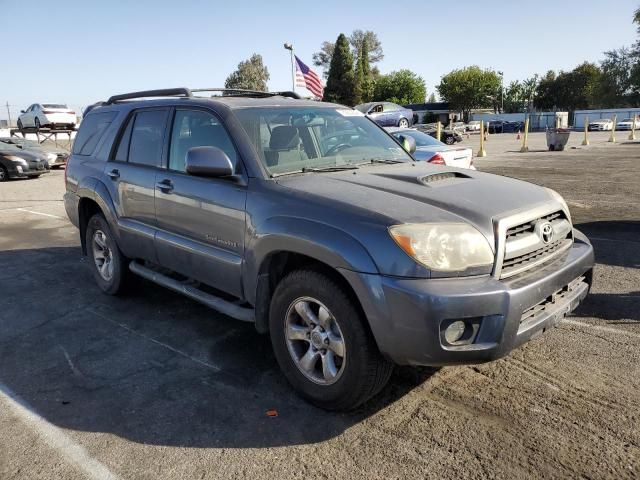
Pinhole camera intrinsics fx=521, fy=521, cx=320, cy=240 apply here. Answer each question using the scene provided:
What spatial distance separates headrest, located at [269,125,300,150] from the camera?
3.75 metres

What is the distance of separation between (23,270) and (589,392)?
6.22m

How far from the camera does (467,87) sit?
83.7 meters

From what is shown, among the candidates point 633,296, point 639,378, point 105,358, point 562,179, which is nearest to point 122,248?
point 105,358

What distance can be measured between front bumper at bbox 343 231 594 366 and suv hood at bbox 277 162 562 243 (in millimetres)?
331

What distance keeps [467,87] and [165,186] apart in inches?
3415

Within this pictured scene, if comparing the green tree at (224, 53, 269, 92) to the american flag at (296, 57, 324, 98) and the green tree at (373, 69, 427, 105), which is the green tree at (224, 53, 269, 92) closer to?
the green tree at (373, 69, 427, 105)

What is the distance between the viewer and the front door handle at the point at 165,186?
4113 millimetres

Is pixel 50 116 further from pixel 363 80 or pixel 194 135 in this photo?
pixel 363 80

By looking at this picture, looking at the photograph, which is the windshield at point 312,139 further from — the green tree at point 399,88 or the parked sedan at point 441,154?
the green tree at point 399,88

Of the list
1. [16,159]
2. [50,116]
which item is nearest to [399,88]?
[50,116]

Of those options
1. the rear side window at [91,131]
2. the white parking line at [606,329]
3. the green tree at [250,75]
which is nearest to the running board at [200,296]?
the rear side window at [91,131]

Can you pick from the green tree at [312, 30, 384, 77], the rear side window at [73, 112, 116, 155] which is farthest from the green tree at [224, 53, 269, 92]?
the rear side window at [73, 112, 116, 155]

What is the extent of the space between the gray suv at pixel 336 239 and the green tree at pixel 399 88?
81.6 metres

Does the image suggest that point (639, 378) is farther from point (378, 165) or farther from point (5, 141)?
point (5, 141)
